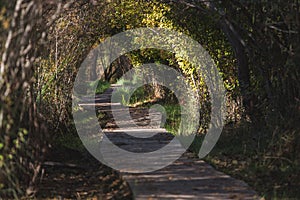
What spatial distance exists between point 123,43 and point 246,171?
12965mm

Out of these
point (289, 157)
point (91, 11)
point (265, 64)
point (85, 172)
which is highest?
point (91, 11)

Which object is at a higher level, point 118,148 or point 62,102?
point 62,102

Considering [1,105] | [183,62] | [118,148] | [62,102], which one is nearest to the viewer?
[1,105]

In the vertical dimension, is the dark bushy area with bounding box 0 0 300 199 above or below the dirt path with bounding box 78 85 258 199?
above

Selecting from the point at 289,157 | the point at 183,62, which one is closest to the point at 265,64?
the point at 289,157

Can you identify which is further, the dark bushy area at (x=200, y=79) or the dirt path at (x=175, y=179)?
the dirt path at (x=175, y=179)

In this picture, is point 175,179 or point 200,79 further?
point 200,79

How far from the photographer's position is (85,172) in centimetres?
761

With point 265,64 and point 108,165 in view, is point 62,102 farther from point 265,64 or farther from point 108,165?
point 265,64

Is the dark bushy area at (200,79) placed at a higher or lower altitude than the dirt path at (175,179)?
higher

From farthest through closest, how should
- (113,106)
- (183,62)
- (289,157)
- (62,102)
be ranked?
(113,106)
(183,62)
(62,102)
(289,157)

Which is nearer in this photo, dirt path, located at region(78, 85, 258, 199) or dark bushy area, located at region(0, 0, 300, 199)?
dark bushy area, located at region(0, 0, 300, 199)

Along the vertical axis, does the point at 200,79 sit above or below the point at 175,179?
above

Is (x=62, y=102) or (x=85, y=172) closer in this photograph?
(x=85, y=172)
